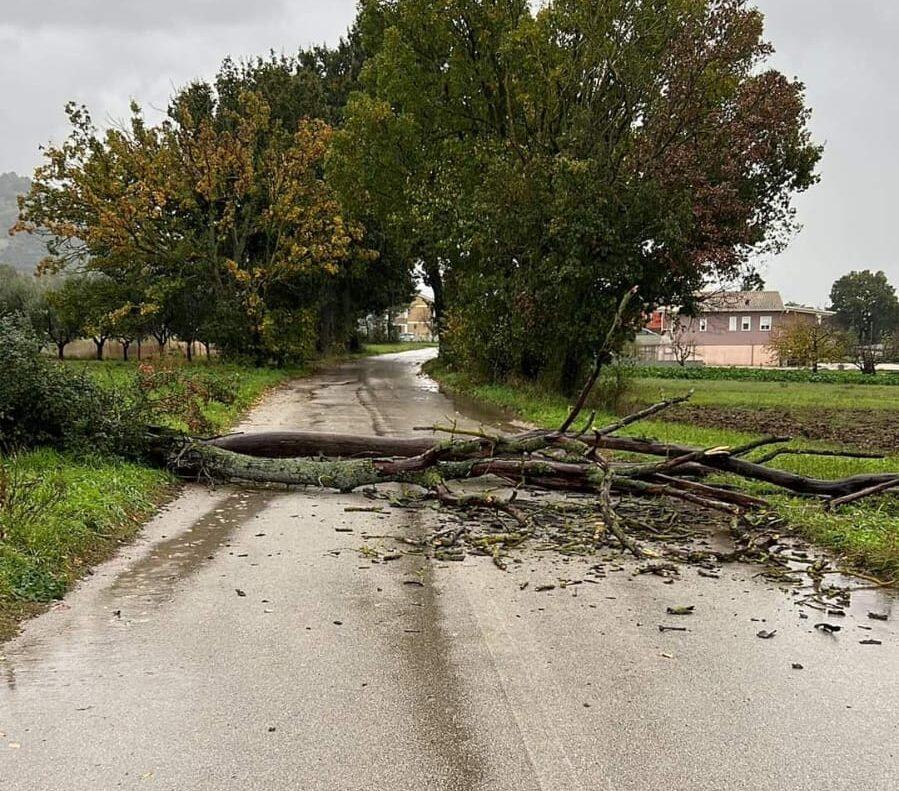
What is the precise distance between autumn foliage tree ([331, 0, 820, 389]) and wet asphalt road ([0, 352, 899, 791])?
13.3 metres

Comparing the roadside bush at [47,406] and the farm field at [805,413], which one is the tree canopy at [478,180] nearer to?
the farm field at [805,413]

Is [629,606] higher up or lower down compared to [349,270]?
lower down

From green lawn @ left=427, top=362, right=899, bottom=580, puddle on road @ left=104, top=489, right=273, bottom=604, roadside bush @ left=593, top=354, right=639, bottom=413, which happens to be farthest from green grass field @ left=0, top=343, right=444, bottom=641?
→ roadside bush @ left=593, top=354, right=639, bottom=413

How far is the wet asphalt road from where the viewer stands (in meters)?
3.49

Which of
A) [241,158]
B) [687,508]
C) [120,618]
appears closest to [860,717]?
[120,618]

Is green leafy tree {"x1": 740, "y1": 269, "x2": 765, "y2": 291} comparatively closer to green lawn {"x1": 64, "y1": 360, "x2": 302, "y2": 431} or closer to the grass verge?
green lawn {"x1": 64, "y1": 360, "x2": 302, "y2": 431}

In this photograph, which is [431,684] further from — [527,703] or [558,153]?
[558,153]

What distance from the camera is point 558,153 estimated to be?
20.0 meters

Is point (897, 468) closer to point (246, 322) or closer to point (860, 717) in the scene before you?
point (860, 717)

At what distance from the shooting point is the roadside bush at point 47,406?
31.2ft

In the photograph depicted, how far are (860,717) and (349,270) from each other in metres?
39.0

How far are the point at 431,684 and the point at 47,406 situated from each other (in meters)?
7.31

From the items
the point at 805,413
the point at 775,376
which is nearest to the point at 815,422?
the point at 805,413

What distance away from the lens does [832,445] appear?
13.9 m
